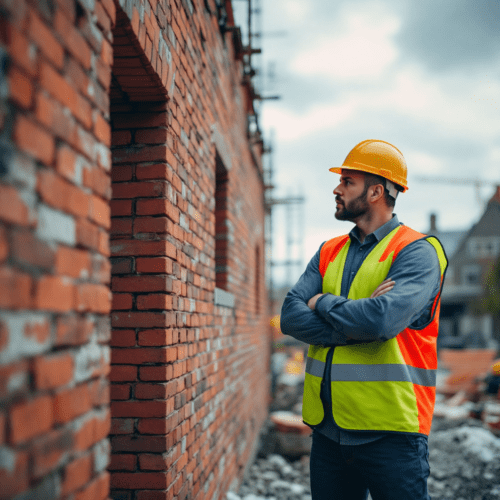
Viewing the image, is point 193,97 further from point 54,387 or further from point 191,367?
point 54,387

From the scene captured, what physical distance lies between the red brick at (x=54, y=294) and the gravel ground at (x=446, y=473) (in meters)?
3.26

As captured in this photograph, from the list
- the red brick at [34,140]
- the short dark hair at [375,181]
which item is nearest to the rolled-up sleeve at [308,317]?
the short dark hair at [375,181]

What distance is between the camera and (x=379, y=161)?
2383mm

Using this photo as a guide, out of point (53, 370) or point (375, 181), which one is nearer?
point (53, 370)

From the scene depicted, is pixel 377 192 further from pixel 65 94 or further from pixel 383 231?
pixel 65 94

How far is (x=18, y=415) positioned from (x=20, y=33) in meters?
0.86

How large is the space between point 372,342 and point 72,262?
1359 mm

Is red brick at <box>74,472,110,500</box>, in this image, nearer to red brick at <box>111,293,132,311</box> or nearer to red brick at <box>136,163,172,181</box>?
red brick at <box>111,293,132,311</box>

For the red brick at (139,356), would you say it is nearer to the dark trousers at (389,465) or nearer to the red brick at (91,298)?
the red brick at (91,298)

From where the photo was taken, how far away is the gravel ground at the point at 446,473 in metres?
4.82

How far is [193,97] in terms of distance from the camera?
119 inches

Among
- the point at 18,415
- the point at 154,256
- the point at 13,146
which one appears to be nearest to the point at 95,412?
the point at 18,415

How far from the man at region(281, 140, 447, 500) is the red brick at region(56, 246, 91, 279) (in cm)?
115

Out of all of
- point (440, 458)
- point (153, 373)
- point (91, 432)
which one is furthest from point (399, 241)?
point (440, 458)
